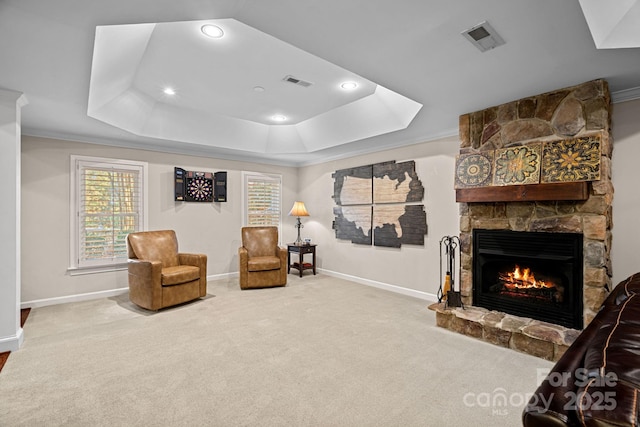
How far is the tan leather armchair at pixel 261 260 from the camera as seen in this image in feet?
16.1

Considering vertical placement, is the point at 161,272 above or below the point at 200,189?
below

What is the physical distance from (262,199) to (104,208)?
8.87 feet

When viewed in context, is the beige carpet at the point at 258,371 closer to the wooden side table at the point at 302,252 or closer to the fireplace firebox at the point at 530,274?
the fireplace firebox at the point at 530,274

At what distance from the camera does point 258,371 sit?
7.94ft

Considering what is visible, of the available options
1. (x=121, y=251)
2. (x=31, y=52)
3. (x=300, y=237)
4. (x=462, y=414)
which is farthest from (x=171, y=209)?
(x=462, y=414)

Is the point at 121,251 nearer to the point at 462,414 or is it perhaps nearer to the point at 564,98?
the point at 462,414

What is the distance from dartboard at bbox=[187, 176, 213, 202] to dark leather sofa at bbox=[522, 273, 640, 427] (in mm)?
5420

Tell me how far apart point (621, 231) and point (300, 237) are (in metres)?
5.02

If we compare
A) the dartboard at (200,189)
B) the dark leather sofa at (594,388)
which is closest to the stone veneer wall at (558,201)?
the dark leather sofa at (594,388)

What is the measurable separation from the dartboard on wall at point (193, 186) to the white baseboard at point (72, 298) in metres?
1.69

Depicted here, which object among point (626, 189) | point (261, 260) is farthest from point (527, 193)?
point (261, 260)

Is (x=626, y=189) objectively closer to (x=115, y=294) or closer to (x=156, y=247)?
(x=156, y=247)

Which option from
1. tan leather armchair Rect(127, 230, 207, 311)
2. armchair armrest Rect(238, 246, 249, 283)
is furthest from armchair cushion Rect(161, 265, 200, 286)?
armchair armrest Rect(238, 246, 249, 283)

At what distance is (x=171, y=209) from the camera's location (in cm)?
522
